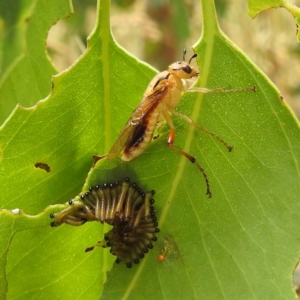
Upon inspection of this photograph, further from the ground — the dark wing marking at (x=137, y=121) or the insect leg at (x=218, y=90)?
the insect leg at (x=218, y=90)

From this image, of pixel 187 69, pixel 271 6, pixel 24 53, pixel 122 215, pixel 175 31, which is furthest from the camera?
pixel 175 31

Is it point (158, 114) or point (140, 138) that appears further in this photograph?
point (158, 114)

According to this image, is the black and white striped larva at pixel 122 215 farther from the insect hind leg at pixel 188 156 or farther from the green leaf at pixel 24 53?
the green leaf at pixel 24 53

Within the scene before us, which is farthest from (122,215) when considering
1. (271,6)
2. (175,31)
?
(175,31)

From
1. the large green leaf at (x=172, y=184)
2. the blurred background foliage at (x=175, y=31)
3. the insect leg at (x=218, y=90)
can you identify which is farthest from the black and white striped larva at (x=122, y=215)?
the blurred background foliage at (x=175, y=31)

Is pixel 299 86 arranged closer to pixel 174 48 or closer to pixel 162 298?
pixel 174 48

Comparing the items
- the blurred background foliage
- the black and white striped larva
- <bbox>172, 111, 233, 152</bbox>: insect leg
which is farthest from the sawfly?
the blurred background foliage

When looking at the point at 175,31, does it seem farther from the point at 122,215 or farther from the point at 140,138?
the point at 122,215
